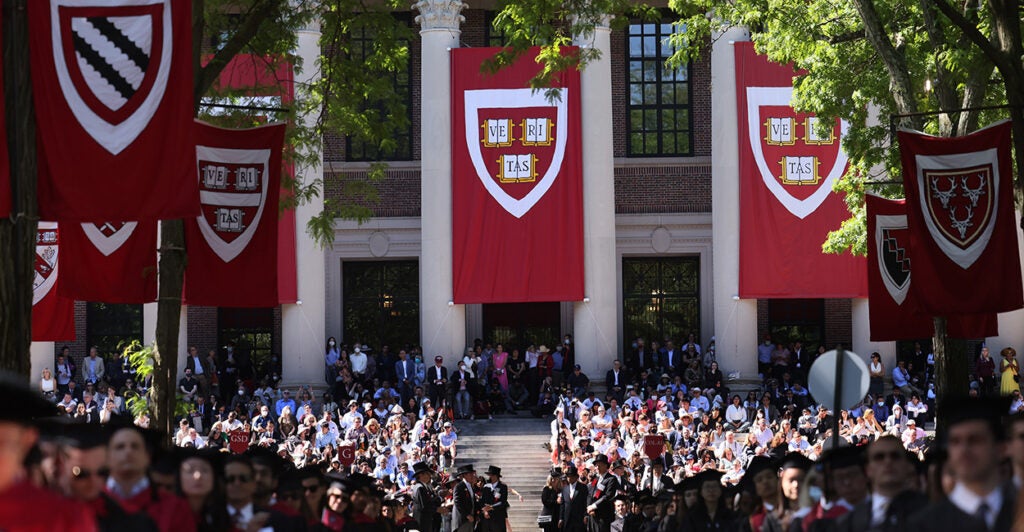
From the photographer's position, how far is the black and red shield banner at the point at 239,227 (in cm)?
1702

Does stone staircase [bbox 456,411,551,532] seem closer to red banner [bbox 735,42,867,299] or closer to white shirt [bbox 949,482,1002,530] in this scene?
red banner [bbox 735,42,867,299]

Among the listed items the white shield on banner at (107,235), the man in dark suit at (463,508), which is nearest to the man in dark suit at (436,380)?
the man in dark suit at (463,508)

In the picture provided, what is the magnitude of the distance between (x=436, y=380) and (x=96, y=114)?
25414mm

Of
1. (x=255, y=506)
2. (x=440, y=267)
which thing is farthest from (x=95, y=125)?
(x=440, y=267)

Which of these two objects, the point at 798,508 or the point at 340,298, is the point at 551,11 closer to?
the point at 798,508

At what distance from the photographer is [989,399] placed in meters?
8.06

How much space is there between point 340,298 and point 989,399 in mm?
35516

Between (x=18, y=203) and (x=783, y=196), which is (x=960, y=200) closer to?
(x=18, y=203)

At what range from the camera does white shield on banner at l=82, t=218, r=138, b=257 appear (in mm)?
16875

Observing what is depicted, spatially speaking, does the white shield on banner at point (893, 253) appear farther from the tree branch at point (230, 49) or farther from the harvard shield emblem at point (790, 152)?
the harvard shield emblem at point (790, 152)

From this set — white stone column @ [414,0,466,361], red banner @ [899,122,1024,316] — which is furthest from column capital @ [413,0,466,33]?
red banner @ [899,122,1024,316]

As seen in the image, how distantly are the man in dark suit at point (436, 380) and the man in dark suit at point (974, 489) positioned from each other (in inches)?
1180

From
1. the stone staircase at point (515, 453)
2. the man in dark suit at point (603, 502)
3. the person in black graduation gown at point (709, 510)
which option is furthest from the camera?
the stone staircase at point (515, 453)

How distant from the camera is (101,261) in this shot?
16969mm
